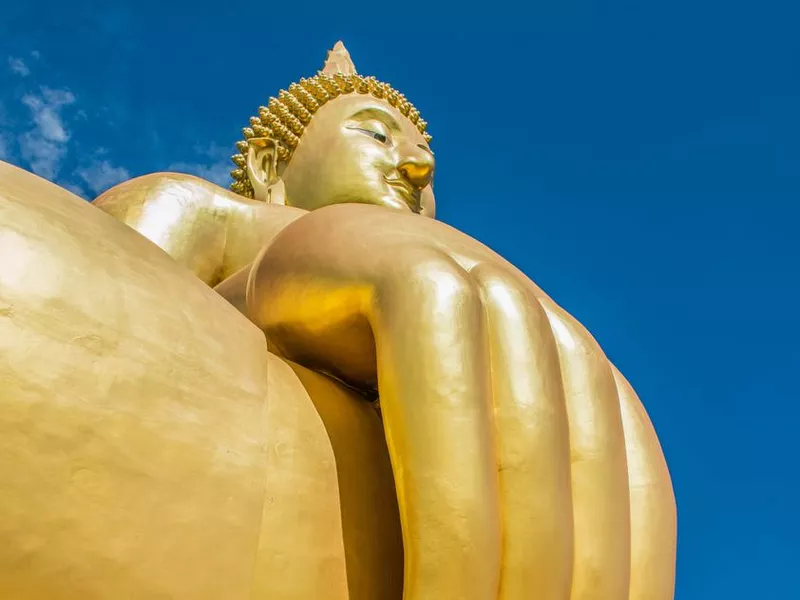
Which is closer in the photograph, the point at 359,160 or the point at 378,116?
the point at 359,160

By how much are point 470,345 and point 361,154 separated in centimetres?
210

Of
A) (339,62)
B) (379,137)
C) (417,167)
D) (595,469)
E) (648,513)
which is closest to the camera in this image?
(595,469)

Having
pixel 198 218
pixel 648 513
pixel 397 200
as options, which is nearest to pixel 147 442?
pixel 648 513

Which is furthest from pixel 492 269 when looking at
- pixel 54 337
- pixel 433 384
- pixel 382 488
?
pixel 54 337

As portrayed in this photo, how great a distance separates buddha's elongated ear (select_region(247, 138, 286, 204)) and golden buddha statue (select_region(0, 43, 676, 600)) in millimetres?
1883

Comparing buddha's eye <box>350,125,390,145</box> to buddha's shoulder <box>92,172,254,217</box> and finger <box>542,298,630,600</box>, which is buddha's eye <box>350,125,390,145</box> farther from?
finger <box>542,298,630,600</box>

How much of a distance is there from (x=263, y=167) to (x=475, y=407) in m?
2.57

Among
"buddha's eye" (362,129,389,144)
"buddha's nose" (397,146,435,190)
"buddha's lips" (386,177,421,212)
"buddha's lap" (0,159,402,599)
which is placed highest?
"buddha's eye" (362,129,389,144)

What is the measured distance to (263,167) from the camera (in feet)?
13.9

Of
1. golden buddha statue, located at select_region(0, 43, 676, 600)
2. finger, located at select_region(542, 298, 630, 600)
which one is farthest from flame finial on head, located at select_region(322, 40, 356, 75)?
finger, located at select_region(542, 298, 630, 600)

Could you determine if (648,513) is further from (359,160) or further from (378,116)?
(378,116)

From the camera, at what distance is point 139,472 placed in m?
1.62

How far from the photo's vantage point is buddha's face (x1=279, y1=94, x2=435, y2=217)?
386 cm

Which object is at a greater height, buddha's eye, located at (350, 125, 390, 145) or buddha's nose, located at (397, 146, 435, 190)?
buddha's eye, located at (350, 125, 390, 145)
